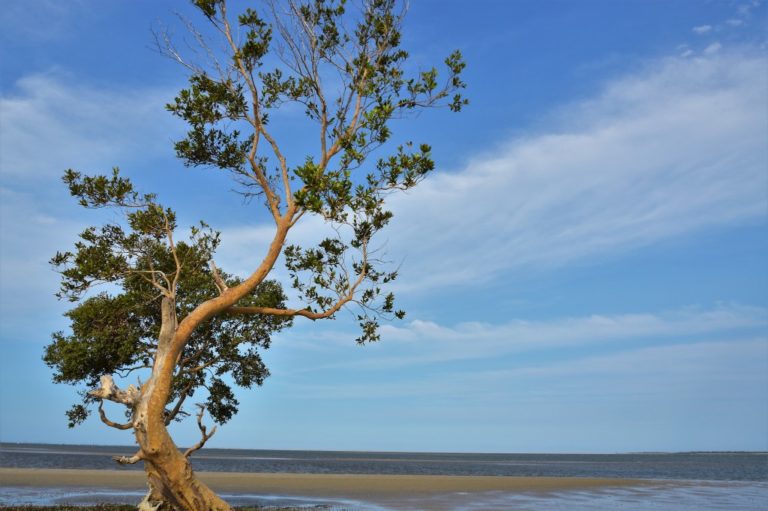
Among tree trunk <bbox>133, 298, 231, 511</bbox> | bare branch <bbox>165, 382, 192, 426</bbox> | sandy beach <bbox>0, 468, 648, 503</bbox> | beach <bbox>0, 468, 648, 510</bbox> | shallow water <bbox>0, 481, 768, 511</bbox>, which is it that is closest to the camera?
tree trunk <bbox>133, 298, 231, 511</bbox>

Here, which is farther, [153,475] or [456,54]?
[456,54]

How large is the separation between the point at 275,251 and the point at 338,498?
2203cm

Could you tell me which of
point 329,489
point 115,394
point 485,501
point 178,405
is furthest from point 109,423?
point 329,489

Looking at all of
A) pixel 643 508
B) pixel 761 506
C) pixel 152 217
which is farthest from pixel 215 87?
pixel 761 506

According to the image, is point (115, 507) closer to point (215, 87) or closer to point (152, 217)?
point (152, 217)

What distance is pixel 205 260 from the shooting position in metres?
25.8

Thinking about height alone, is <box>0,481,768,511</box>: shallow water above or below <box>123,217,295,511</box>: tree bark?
below

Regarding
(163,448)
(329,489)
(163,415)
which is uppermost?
(163,415)

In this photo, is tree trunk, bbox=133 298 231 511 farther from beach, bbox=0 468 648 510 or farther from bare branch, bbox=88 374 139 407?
beach, bbox=0 468 648 510

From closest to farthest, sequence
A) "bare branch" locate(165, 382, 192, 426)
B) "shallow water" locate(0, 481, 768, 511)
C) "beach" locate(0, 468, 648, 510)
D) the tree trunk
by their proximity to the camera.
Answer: the tree trunk → "bare branch" locate(165, 382, 192, 426) → "shallow water" locate(0, 481, 768, 511) → "beach" locate(0, 468, 648, 510)

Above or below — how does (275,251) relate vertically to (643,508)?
above

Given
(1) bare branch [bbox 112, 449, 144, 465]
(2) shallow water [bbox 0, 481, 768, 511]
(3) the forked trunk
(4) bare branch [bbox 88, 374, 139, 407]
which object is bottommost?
(2) shallow water [bbox 0, 481, 768, 511]

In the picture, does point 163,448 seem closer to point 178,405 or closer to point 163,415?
point 163,415

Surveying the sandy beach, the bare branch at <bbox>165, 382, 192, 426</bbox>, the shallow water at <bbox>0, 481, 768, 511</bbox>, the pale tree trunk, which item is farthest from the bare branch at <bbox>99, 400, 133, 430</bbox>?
the sandy beach
